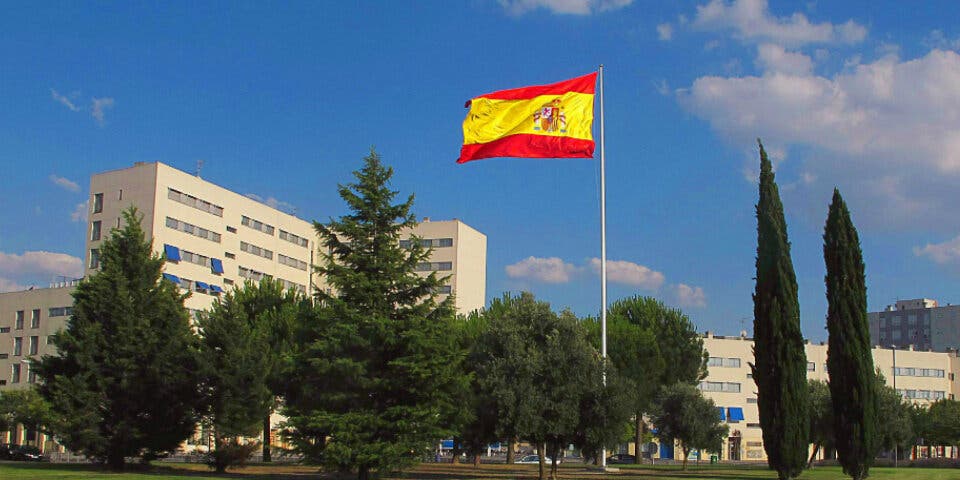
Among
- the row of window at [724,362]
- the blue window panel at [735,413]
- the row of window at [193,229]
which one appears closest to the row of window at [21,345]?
the row of window at [193,229]

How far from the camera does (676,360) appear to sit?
7494 cm

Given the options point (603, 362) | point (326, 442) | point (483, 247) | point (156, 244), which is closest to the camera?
point (326, 442)

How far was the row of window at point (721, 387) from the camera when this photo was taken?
385 feet

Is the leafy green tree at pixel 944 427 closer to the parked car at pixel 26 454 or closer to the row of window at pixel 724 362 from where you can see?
the row of window at pixel 724 362

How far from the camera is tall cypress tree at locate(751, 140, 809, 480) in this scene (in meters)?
40.3

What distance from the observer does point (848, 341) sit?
41.7 m

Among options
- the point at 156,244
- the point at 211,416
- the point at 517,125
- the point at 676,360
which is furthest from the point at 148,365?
the point at 156,244

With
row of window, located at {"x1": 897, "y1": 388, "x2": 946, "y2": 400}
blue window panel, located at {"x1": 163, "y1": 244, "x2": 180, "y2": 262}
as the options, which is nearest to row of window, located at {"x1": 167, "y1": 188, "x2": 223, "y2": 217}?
blue window panel, located at {"x1": 163, "y1": 244, "x2": 180, "y2": 262}

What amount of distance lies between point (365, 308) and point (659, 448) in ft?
284

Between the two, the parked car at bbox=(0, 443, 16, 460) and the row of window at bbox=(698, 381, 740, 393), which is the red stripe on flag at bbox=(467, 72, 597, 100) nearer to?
the parked car at bbox=(0, 443, 16, 460)

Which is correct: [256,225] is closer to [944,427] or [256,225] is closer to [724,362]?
[724,362]

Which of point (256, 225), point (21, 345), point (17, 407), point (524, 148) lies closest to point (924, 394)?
point (256, 225)

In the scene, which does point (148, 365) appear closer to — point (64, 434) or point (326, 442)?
point (64, 434)

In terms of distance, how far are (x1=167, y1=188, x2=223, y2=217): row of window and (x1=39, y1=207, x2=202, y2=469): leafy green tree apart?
5055 cm
